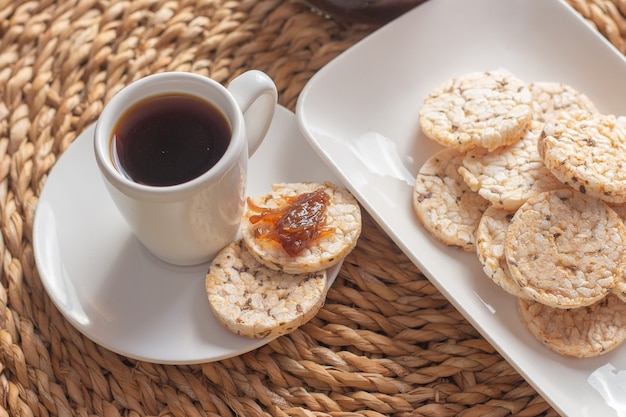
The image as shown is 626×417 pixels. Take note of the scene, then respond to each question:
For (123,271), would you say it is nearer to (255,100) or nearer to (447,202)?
(255,100)

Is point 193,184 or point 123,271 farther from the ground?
point 193,184

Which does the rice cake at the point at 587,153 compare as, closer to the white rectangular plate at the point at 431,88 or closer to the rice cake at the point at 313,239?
the white rectangular plate at the point at 431,88

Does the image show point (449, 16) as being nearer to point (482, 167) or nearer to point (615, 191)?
point (482, 167)

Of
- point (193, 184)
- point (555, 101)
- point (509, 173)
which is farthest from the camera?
point (555, 101)


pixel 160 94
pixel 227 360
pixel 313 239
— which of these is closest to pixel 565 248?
pixel 313 239

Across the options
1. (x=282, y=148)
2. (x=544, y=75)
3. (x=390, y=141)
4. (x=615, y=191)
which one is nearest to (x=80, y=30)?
(x=282, y=148)

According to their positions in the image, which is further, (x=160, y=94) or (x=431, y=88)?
(x=431, y=88)

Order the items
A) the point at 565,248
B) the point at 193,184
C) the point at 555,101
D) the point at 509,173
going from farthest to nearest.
Answer: the point at 555,101 < the point at 509,173 < the point at 565,248 < the point at 193,184
